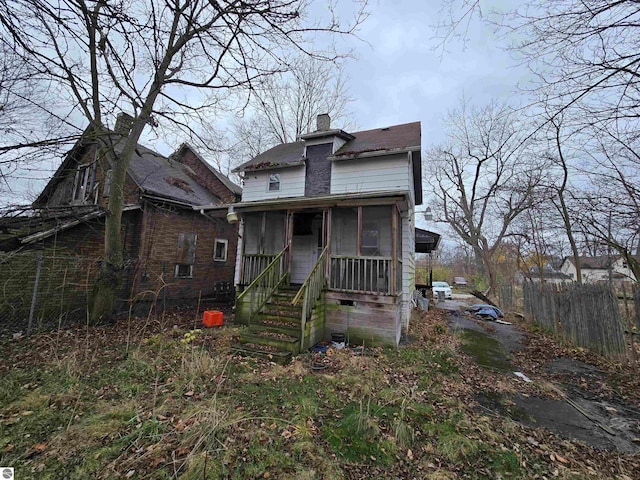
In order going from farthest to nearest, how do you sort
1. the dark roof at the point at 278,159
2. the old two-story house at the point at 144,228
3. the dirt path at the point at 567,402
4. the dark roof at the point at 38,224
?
the dark roof at the point at 278,159
the old two-story house at the point at 144,228
the dark roof at the point at 38,224
the dirt path at the point at 567,402

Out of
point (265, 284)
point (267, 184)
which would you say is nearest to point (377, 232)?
point (265, 284)

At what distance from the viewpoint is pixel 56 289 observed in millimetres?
7910

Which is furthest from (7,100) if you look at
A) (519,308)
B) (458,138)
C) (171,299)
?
(458,138)

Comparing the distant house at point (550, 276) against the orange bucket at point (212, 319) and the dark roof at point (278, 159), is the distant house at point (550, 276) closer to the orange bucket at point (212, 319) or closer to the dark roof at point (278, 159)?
the dark roof at point (278, 159)

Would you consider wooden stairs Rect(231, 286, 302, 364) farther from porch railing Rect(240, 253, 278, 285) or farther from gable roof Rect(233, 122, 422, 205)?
gable roof Rect(233, 122, 422, 205)

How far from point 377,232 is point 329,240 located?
6.65 ft

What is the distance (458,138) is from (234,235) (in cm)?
2010

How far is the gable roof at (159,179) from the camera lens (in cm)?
1037

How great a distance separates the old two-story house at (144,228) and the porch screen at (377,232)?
500 centimetres

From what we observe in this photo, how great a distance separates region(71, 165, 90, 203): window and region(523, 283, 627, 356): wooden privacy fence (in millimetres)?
18193

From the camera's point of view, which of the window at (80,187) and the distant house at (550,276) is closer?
the window at (80,187)

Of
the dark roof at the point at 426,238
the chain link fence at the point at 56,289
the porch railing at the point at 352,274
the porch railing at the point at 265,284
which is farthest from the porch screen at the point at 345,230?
the dark roof at the point at 426,238

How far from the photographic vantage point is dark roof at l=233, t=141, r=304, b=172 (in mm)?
10828

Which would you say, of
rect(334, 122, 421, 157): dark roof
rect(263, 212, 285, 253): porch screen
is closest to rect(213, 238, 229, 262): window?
rect(263, 212, 285, 253): porch screen
